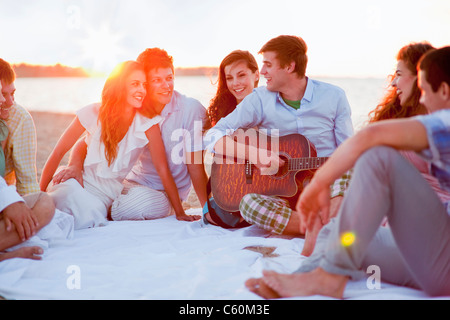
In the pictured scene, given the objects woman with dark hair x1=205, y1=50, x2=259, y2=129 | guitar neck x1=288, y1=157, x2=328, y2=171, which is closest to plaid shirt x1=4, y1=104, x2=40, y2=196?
woman with dark hair x1=205, y1=50, x2=259, y2=129

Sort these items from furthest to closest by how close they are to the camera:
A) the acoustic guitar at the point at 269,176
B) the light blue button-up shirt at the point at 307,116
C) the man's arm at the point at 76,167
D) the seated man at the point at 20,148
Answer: the man's arm at the point at 76,167 → the light blue button-up shirt at the point at 307,116 → the seated man at the point at 20,148 → the acoustic guitar at the point at 269,176

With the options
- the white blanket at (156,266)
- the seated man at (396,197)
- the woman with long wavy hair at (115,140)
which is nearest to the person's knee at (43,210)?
the white blanket at (156,266)

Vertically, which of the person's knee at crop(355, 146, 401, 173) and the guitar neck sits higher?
the person's knee at crop(355, 146, 401, 173)

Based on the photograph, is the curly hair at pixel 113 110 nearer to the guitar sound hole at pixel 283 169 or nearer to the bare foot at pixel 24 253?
the bare foot at pixel 24 253

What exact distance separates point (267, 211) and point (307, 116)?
34.1 inches

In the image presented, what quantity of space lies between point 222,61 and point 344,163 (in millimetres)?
2639

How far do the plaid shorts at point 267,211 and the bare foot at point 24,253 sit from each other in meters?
1.45

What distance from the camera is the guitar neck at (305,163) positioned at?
3.37m

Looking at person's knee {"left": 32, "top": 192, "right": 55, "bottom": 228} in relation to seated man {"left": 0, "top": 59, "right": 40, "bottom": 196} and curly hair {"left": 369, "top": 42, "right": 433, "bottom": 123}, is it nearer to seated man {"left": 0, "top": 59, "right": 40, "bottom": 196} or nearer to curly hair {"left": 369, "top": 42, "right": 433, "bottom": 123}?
seated man {"left": 0, "top": 59, "right": 40, "bottom": 196}

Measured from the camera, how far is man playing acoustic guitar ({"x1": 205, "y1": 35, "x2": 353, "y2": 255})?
3.68m

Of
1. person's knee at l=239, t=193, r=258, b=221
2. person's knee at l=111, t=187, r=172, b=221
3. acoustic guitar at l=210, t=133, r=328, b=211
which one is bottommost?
person's knee at l=111, t=187, r=172, b=221

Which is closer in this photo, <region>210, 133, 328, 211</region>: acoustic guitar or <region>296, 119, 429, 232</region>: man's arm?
<region>296, 119, 429, 232</region>: man's arm
